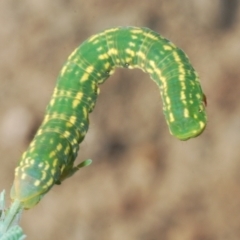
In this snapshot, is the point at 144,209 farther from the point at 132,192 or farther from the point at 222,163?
the point at 222,163

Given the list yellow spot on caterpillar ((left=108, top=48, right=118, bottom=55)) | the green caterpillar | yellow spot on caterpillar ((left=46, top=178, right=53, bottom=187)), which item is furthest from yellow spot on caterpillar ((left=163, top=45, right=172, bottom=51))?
yellow spot on caterpillar ((left=46, top=178, right=53, bottom=187))

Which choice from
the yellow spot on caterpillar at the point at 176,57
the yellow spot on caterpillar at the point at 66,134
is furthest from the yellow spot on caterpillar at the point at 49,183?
the yellow spot on caterpillar at the point at 176,57

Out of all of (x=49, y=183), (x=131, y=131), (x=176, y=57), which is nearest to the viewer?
(x=49, y=183)

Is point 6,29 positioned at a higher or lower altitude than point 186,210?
higher

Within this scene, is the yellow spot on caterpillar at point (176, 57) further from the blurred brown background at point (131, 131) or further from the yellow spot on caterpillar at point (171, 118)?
the blurred brown background at point (131, 131)

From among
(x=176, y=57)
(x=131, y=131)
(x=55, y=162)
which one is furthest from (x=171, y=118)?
(x=131, y=131)

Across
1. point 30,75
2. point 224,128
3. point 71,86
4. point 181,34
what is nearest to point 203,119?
point 71,86

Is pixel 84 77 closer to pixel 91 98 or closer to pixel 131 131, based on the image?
pixel 91 98
